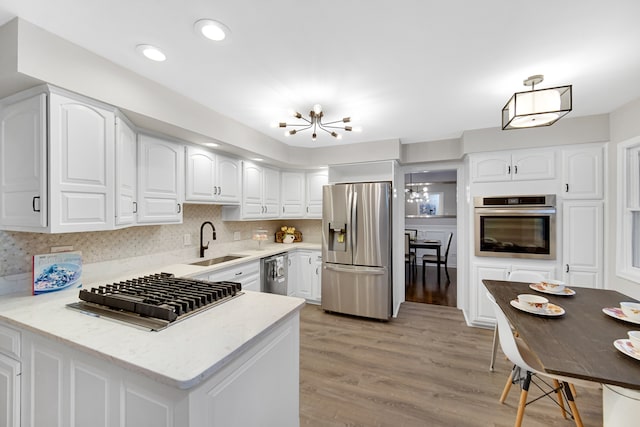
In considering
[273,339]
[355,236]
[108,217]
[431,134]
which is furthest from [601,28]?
[108,217]

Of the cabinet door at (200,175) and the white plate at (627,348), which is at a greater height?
the cabinet door at (200,175)

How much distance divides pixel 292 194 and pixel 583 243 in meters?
3.70

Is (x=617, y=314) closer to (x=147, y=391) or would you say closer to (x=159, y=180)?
(x=147, y=391)

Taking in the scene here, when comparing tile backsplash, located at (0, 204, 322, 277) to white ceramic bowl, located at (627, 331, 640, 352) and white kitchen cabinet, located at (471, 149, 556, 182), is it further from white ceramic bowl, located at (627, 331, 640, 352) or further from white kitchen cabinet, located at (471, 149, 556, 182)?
white ceramic bowl, located at (627, 331, 640, 352)

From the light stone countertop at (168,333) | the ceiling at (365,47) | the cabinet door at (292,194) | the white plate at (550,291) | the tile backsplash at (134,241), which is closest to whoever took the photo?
the light stone countertop at (168,333)

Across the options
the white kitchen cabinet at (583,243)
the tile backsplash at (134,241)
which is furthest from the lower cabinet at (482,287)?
the tile backsplash at (134,241)

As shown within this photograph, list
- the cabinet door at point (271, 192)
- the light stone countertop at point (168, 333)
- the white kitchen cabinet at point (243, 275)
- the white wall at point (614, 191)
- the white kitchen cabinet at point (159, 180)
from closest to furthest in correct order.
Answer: the light stone countertop at point (168, 333)
the white kitchen cabinet at point (159, 180)
the white wall at point (614, 191)
the white kitchen cabinet at point (243, 275)
the cabinet door at point (271, 192)

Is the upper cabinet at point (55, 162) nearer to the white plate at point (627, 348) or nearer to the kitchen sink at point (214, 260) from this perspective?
the kitchen sink at point (214, 260)

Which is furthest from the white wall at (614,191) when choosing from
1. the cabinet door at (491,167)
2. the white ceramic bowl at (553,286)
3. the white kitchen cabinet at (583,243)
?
the white ceramic bowl at (553,286)

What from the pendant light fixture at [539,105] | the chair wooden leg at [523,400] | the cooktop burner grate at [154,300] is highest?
the pendant light fixture at [539,105]

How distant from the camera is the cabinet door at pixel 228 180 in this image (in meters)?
3.04

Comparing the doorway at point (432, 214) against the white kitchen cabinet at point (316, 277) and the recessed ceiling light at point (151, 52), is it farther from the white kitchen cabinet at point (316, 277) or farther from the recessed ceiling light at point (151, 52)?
the recessed ceiling light at point (151, 52)

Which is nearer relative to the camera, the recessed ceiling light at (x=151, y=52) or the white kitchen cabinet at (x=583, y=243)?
the recessed ceiling light at (x=151, y=52)

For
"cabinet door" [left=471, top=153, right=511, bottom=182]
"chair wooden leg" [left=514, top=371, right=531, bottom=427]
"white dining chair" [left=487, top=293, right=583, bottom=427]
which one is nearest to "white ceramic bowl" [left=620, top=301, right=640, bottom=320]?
"white dining chair" [left=487, top=293, right=583, bottom=427]
